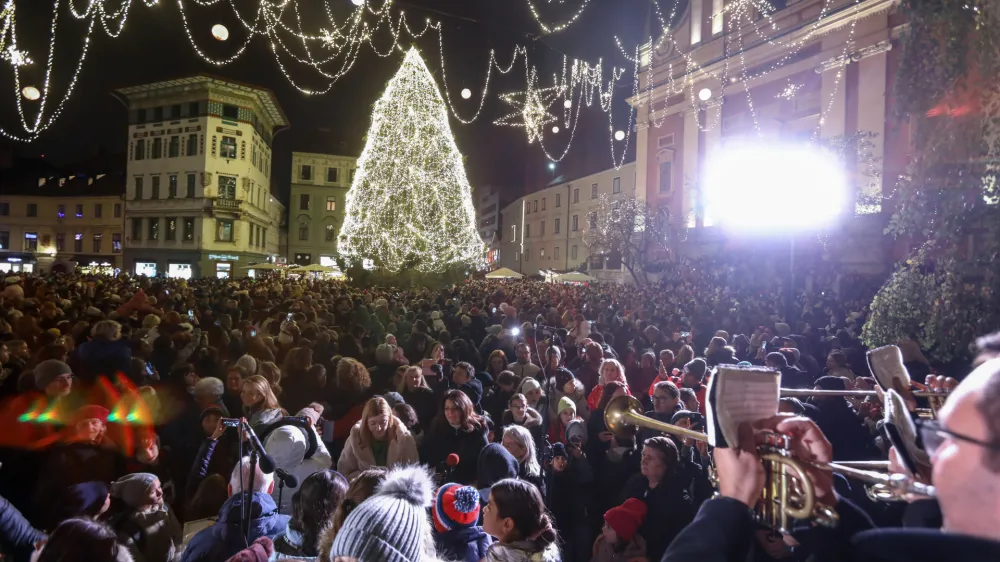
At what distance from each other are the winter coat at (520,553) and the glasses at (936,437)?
5.78 feet

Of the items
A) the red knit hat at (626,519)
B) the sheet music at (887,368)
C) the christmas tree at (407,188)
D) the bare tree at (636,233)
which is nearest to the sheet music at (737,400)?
the sheet music at (887,368)

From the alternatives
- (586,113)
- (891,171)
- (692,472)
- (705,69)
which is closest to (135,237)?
(586,113)

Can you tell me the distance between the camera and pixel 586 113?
49.8 metres

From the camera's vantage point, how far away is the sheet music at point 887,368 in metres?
2.33

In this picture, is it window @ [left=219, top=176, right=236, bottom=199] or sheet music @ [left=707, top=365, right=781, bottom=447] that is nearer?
sheet music @ [left=707, top=365, right=781, bottom=447]

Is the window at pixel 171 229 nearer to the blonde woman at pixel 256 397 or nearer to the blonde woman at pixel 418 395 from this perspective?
the blonde woman at pixel 418 395

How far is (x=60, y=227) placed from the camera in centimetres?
5275

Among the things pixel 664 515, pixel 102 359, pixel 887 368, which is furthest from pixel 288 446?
pixel 102 359

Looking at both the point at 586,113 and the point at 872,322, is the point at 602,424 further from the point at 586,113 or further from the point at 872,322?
the point at 586,113

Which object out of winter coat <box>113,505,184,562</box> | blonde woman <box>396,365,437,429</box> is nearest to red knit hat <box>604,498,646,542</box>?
winter coat <box>113,505,184,562</box>

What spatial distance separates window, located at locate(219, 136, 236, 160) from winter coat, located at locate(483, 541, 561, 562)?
158ft

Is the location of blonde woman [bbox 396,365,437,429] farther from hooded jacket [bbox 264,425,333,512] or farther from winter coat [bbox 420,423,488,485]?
hooded jacket [bbox 264,425,333,512]

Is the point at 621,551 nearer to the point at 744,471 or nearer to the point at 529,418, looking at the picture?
Result: the point at 744,471

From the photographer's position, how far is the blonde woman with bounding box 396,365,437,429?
20.1 feet
